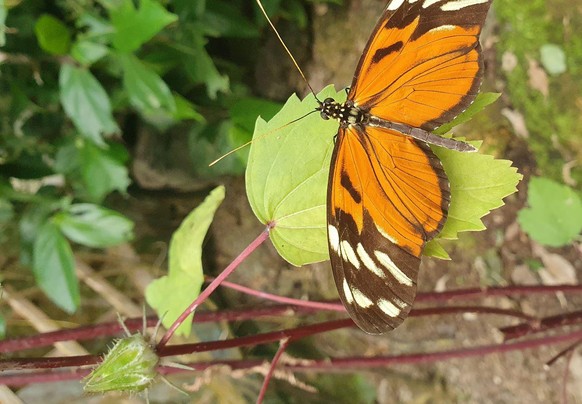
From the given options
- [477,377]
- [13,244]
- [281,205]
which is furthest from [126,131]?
[477,377]

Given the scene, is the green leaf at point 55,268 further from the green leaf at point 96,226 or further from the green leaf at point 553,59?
the green leaf at point 553,59

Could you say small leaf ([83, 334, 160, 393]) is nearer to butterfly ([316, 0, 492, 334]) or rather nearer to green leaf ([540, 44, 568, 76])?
butterfly ([316, 0, 492, 334])

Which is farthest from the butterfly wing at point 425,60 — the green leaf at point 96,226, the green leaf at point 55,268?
the green leaf at point 55,268

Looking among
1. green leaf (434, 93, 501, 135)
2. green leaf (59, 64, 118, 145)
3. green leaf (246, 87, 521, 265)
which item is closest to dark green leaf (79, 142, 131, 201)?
green leaf (59, 64, 118, 145)

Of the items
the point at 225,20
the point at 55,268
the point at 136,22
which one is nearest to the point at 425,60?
the point at 136,22

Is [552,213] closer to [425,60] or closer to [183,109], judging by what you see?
[425,60]

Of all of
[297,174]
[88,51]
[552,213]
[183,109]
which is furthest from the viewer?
[183,109]
